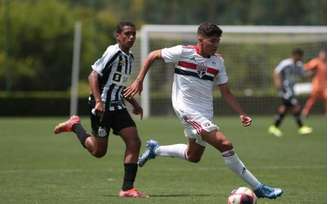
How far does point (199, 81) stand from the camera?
10680mm

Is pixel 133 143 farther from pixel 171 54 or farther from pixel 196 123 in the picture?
pixel 171 54

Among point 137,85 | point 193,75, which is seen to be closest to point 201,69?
point 193,75

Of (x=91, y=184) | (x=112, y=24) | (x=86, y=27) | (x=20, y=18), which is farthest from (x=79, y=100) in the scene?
(x=112, y=24)

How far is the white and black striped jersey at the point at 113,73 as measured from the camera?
10844mm

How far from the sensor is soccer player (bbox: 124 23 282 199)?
408 inches

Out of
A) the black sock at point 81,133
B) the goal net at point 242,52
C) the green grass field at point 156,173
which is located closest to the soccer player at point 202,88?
the green grass field at point 156,173

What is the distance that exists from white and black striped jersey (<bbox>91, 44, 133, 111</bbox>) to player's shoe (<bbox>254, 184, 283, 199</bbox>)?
6.48 feet

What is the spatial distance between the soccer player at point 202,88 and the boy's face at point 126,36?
1.27 feet

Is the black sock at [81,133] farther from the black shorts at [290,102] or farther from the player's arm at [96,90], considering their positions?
the black shorts at [290,102]

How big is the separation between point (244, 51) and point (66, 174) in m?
25.0

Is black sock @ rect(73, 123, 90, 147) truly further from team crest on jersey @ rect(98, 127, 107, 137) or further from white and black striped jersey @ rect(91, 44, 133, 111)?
white and black striped jersey @ rect(91, 44, 133, 111)

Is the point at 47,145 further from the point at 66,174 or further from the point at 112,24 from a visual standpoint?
the point at 112,24

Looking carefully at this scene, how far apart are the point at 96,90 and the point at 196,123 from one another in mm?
1209

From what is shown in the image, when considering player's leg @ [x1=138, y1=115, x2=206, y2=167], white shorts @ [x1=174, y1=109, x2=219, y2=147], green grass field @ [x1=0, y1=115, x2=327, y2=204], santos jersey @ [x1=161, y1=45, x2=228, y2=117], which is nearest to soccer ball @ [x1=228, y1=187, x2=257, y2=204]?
green grass field @ [x1=0, y1=115, x2=327, y2=204]
